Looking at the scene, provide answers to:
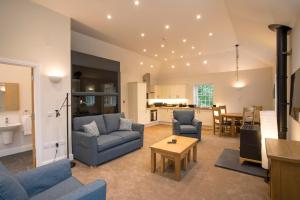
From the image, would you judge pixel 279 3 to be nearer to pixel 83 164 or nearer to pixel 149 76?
pixel 83 164

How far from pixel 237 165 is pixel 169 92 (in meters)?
5.71

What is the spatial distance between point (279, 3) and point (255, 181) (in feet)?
9.39

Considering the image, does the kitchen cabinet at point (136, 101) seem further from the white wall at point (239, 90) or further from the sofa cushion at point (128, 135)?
the sofa cushion at point (128, 135)

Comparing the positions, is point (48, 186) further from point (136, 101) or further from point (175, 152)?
point (136, 101)

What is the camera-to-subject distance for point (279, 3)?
223cm

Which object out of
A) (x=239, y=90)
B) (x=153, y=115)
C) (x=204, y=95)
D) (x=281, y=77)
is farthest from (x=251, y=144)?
(x=153, y=115)

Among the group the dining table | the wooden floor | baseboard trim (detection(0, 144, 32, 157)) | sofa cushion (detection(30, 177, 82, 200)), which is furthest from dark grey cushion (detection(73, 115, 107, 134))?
the dining table

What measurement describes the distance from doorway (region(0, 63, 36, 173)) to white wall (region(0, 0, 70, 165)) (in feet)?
2.84

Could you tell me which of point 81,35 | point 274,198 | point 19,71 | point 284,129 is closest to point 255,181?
point 284,129

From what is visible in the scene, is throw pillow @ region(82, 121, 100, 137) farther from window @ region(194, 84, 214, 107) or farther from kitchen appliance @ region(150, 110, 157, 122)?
window @ region(194, 84, 214, 107)

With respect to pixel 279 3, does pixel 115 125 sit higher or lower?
lower

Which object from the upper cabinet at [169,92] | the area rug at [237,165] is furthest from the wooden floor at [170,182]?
the upper cabinet at [169,92]

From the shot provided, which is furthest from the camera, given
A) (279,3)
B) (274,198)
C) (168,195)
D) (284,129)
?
(284,129)

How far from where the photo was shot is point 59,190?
1.77m
